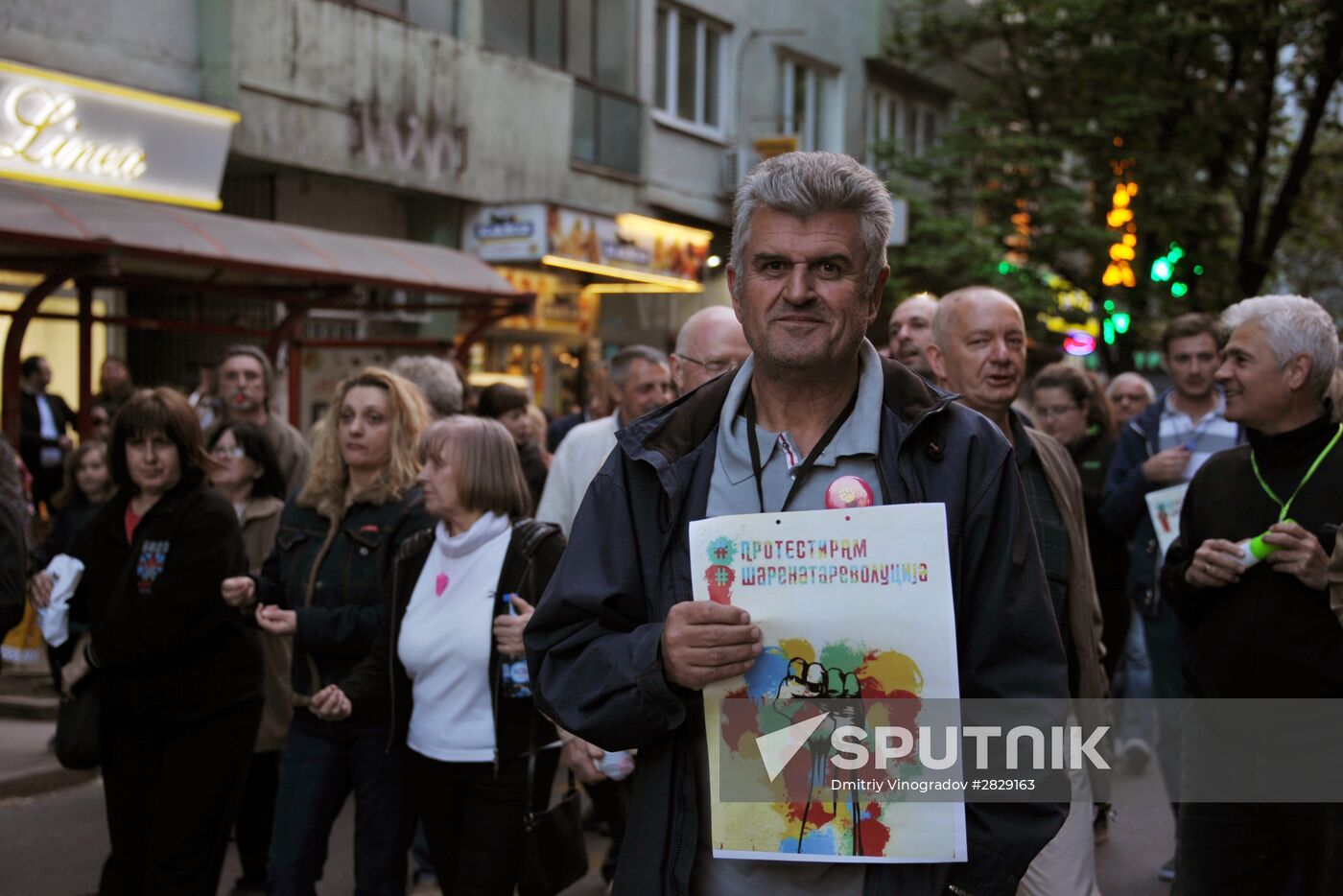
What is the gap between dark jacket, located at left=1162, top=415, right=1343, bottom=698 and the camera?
449cm

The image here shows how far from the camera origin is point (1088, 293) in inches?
981

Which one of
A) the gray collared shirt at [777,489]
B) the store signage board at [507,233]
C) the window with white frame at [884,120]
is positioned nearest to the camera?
the gray collared shirt at [777,489]

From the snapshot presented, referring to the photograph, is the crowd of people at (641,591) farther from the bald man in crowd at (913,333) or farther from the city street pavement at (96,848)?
the city street pavement at (96,848)

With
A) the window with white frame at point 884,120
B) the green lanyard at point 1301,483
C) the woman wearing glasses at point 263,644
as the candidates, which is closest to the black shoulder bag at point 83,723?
the woman wearing glasses at point 263,644

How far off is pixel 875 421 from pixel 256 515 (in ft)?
15.9

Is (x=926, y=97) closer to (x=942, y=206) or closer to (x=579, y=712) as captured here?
(x=942, y=206)

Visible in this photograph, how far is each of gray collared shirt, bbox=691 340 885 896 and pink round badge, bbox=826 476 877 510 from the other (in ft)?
0.07

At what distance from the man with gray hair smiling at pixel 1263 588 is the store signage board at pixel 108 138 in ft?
34.5

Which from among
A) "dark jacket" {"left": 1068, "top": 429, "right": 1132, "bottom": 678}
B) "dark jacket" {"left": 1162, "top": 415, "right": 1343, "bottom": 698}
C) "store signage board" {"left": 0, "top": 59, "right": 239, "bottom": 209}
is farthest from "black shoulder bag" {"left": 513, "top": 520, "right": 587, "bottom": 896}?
"store signage board" {"left": 0, "top": 59, "right": 239, "bottom": 209}

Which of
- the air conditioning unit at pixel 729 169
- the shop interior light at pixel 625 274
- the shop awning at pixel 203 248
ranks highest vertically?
the air conditioning unit at pixel 729 169

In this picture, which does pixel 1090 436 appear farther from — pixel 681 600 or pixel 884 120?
pixel 884 120

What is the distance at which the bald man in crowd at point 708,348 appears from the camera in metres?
5.69

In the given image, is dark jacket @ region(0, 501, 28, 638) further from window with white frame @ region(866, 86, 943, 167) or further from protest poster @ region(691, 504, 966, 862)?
window with white frame @ region(866, 86, 943, 167)

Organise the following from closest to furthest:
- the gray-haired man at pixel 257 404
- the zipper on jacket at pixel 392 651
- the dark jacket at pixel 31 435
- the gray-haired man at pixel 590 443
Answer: the zipper on jacket at pixel 392 651 → the gray-haired man at pixel 590 443 → the gray-haired man at pixel 257 404 → the dark jacket at pixel 31 435
